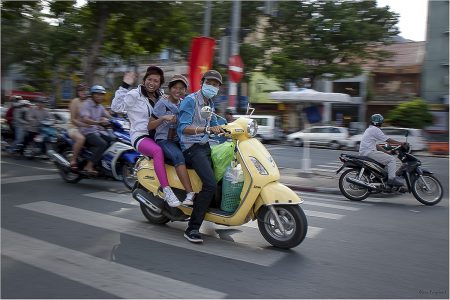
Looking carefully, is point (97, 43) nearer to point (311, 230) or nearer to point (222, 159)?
point (222, 159)

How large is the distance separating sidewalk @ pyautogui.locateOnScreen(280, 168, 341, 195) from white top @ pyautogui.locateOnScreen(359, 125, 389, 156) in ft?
3.86

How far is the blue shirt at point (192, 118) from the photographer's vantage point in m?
4.92

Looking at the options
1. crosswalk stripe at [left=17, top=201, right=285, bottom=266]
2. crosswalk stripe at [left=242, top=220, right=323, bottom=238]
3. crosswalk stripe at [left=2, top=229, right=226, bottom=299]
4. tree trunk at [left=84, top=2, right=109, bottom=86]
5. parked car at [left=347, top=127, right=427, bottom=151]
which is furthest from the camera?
parked car at [left=347, top=127, right=427, bottom=151]

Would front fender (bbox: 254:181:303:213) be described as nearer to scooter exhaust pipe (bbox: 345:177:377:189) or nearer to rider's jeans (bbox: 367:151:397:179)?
scooter exhaust pipe (bbox: 345:177:377:189)

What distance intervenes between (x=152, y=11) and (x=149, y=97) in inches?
368

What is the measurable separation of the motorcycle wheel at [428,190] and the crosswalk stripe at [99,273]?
5.89m

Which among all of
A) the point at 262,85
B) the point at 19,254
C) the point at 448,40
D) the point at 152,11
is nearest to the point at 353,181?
the point at 19,254

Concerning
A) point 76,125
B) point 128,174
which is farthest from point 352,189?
point 76,125

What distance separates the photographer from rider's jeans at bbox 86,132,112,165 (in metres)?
8.20

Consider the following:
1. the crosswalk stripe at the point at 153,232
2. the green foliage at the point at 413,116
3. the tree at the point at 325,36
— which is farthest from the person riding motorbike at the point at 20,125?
the green foliage at the point at 413,116

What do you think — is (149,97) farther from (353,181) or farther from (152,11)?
(152,11)

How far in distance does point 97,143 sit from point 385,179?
5217 mm

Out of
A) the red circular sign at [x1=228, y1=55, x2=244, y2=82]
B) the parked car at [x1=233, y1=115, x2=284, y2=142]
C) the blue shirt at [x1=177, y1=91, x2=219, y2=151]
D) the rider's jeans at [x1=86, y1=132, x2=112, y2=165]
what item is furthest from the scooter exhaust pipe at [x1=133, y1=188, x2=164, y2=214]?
the parked car at [x1=233, y1=115, x2=284, y2=142]

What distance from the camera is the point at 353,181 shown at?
8.62m
